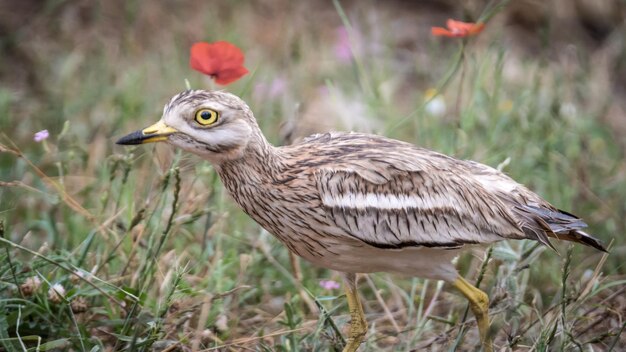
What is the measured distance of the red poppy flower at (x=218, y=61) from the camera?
289cm

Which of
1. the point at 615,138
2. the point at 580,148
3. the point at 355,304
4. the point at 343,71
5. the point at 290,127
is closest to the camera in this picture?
Result: the point at 355,304

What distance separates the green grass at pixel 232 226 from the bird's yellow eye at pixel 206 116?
197 mm

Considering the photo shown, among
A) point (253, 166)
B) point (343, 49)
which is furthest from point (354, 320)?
point (343, 49)

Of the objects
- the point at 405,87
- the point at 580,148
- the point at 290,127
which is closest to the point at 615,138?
the point at 580,148

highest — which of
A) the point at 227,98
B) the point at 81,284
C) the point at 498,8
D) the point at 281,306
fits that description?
the point at 498,8

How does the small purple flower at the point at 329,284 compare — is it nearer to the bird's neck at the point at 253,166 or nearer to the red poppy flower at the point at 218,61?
the bird's neck at the point at 253,166

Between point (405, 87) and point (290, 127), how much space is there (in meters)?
2.43

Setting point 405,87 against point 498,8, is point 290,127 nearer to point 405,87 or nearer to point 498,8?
point 498,8

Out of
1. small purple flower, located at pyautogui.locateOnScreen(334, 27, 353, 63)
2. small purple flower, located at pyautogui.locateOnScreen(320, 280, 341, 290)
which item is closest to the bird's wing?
small purple flower, located at pyautogui.locateOnScreen(320, 280, 341, 290)

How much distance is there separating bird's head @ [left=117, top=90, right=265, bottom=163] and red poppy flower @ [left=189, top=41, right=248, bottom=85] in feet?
0.80

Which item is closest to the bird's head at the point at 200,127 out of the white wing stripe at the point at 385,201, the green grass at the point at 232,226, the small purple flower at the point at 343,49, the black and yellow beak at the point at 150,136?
the black and yellow beak at the point at 150,136

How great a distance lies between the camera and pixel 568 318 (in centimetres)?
312

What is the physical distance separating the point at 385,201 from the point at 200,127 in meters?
0.61

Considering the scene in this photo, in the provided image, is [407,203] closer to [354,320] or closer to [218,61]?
[354,320]
